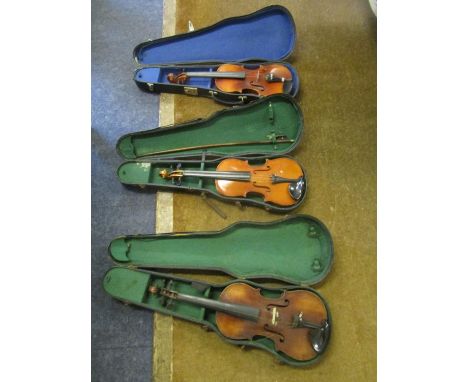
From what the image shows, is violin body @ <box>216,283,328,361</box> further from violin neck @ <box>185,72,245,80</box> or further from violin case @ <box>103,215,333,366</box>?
violin neck @ <box>185,72,245,80</box>

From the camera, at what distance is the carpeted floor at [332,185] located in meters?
1.98

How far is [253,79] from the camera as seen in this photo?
2.33 m

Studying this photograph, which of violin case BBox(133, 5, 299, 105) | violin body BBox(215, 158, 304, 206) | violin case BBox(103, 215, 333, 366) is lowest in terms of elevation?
violin case BBox(103, 215, 333, 366)

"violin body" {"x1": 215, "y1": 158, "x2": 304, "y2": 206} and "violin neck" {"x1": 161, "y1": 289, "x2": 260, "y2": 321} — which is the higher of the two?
"violin body" {"x1": 215, "y1": 158, "x2": 304, "y2": 206}

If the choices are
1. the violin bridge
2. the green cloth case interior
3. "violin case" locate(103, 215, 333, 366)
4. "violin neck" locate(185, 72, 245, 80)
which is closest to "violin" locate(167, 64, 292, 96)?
"violin neck" locate(185, 72, 245, 80)

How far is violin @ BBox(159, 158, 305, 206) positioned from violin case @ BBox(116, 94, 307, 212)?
0.16 feet

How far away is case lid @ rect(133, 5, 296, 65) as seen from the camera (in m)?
2.47

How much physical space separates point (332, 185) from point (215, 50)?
130 cm

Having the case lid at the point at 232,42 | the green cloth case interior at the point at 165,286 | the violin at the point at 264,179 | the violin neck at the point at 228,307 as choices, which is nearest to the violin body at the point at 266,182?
the violin at the point at 264,179

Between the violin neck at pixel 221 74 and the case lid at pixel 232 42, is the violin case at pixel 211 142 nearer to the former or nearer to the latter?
the violin neck at pixel 221 74

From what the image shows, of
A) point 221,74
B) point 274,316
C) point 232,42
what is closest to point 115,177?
point 221,74

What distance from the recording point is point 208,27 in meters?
2.52

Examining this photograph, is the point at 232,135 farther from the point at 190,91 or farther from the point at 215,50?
the point at 215,50

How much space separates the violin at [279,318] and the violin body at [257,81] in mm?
1306
